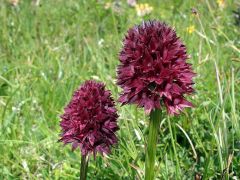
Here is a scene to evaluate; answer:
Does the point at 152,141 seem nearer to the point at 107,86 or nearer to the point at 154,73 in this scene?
the point at 154,73

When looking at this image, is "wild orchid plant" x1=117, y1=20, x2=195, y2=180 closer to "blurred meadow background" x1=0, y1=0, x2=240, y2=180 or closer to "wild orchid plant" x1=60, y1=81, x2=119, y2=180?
"wild orchid plant" x1=60, y1=81, x2=119, y2=180

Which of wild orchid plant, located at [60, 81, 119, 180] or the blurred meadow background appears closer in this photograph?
wild orchid plant, located at [60, 81, 119, 180]

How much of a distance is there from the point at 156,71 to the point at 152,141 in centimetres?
23

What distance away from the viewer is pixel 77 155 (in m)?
2.74

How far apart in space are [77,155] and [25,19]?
2591 millimetres

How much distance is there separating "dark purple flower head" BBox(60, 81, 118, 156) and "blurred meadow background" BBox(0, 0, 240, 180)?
244mm

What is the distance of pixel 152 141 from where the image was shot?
167cm

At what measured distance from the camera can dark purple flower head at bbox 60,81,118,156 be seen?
1858 millimetres

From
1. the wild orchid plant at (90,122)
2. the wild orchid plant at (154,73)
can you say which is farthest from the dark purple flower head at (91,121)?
the wild orchid plant at (154,73)

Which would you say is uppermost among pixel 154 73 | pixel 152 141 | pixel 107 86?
pixel 107 86

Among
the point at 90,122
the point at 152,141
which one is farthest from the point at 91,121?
the point at 152,141

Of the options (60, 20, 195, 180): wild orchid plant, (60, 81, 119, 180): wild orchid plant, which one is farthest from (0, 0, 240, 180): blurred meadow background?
(60, 20, 195, 180): wild orchid plant

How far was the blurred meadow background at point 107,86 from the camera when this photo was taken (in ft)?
8.24

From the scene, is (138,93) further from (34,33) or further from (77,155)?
(34,33)
